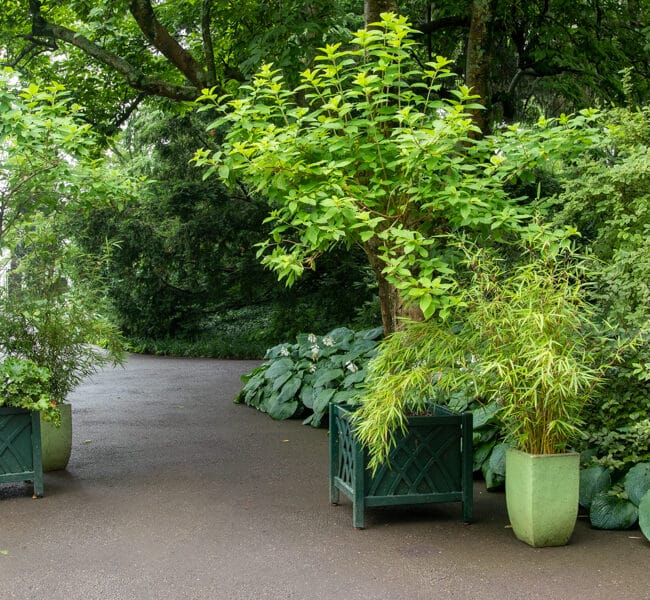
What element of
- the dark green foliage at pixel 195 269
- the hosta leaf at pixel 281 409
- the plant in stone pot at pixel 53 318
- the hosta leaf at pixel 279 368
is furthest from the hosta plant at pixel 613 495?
the dark green foliage at pixel 195 269

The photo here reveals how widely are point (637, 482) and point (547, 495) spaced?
2.34ft

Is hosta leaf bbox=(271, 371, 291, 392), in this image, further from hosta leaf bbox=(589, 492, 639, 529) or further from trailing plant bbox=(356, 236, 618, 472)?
hosta leaf bbox=(589, 492, 639, 529)

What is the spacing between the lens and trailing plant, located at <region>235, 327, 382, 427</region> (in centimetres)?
802

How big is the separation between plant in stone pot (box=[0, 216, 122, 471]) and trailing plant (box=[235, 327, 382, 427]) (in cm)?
264

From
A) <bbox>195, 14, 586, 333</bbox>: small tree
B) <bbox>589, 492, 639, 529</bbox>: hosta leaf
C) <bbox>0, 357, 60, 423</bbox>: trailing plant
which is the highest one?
<bbox>195, 14, 586, 333</bbox>: small tree

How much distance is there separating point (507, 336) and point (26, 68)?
9.38m

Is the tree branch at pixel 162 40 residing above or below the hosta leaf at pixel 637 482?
above

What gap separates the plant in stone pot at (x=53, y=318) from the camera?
5.83 meters

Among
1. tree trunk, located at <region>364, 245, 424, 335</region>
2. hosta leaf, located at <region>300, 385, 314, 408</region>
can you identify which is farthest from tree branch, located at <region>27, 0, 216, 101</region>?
tree trunk, located at <region>364, 245, 424, 335</region>

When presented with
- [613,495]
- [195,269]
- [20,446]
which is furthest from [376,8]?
[195,269]

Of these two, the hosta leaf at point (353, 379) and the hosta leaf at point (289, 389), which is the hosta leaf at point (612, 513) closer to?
the hosta leaf at point (353, 379)

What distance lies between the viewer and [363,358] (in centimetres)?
847

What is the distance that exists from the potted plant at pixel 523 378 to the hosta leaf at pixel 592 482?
550mm

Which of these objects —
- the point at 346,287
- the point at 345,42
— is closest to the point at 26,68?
the point at 345,42
